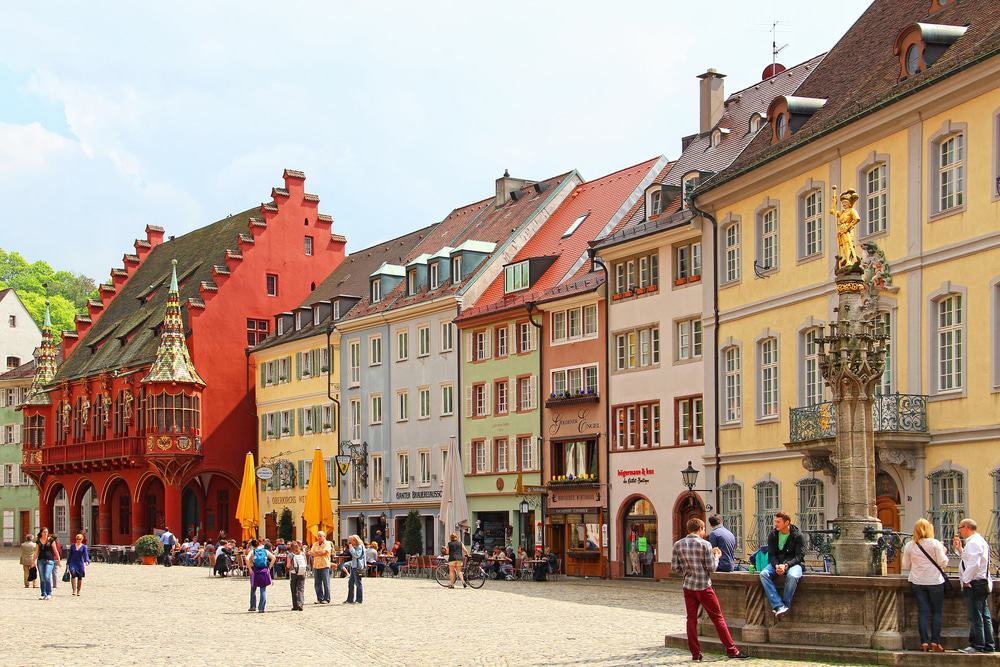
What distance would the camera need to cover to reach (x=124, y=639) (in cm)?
2353

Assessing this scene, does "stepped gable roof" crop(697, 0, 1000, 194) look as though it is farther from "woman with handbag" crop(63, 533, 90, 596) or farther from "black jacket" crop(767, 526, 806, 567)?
"woman with handbag" crop(63, 533, 90, 596)

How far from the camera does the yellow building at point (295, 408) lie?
65.8m

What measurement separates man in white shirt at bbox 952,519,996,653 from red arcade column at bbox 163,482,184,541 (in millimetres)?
55636

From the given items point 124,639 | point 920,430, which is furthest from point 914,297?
point 124,639

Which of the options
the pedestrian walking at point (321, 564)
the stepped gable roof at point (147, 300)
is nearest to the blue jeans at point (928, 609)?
the pedestrian walking at point (321, 564)

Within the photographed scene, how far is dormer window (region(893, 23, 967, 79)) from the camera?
30.9 metres

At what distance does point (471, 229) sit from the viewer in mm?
62469

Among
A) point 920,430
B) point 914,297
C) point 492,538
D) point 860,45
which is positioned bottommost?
point 492,538

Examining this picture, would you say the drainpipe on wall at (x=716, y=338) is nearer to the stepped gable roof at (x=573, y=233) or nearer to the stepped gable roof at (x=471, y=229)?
the stepped gable roof at (x=573, y=233)

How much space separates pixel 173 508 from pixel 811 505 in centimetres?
4161

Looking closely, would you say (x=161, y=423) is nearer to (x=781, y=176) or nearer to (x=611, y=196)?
(x=611, y=196)

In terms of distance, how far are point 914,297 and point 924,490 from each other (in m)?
3.85

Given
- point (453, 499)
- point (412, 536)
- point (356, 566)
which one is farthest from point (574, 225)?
point (356, 566)

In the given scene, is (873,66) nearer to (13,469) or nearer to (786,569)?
(786,569)
